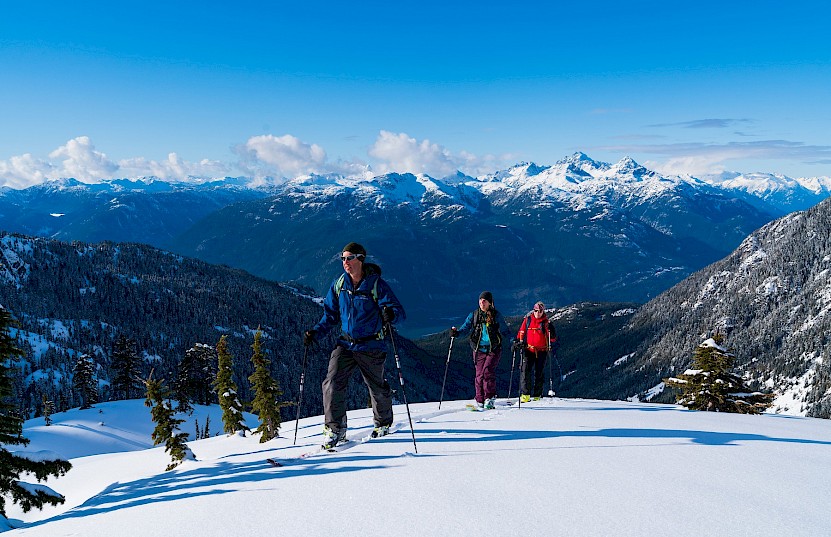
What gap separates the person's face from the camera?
388 inches

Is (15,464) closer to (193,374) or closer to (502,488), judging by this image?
(502,488)

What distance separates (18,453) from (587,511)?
14.3 meters

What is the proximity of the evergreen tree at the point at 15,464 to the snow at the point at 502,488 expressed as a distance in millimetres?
1008

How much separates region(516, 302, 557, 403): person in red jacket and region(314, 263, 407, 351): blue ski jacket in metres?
8.83

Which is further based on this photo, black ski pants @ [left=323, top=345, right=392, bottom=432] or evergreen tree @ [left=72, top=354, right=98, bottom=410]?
evergreen tree @ [left=72, top=354, right=98, bottom=410]

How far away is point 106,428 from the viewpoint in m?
87.8

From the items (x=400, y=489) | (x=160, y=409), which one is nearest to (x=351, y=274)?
(x=400, y=489)

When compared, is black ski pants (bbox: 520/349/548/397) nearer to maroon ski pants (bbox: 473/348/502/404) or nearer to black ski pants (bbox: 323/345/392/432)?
maroon ski pants (bbox: 473/348/502/404)

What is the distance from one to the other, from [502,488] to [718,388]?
64.2 ft

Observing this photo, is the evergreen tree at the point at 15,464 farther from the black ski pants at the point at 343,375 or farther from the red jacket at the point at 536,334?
the red jacket at the point at 536,334

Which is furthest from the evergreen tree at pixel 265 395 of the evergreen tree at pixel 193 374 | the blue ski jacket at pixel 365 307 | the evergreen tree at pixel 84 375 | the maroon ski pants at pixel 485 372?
the evergreen tree at pixel 84 375

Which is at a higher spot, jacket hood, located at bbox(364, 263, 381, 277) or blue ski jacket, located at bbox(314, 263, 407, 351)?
jacket hood, located at bbox(364, 263, 381, 277)

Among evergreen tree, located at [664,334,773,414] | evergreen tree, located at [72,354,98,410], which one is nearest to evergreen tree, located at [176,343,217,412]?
evergreen tree, located at [72,354,98,410]

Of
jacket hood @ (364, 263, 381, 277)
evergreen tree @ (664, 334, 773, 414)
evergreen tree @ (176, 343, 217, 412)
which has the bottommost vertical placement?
evergreen tree @ (176, 343, 217, 412)
